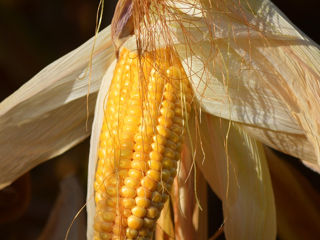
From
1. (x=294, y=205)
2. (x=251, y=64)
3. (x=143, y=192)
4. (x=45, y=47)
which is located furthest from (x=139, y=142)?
(x=45, y=47)

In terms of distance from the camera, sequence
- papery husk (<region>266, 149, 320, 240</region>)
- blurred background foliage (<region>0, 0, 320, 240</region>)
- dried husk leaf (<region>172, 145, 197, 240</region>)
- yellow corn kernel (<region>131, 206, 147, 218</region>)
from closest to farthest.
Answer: yellow corn kernel (<region>131, 206, 147, 218</region>) < dried husk leaf (<region>172, 145, 197, 240</region>) < papery husk (<region>266, 149, 320, 240</region>) < blurred background foliage (<region>0, 0, 320, 240</region>)

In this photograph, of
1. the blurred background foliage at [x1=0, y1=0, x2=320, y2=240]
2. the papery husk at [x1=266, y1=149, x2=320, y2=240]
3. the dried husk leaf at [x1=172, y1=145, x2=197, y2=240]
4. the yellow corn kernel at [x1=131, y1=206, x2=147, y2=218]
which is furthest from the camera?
the blurred background foliage at [x1=0, y1=0, x2=320, y2=240]

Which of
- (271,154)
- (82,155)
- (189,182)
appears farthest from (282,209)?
(82,155)

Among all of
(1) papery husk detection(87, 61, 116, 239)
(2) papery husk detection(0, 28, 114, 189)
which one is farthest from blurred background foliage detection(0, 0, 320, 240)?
(1) papery husk detection(87, 61, 116, 239)

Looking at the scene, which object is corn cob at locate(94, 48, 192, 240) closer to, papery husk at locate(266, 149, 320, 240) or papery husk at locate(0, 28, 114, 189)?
papery husk at locate(0, 28, 114, 189)

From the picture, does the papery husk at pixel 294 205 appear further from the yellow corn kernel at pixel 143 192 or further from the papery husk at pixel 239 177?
the yellow corn kernel at pixel 143 192

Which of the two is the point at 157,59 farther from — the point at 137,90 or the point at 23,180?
the point at 23,180

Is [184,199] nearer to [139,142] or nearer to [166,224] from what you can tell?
[166,224]
